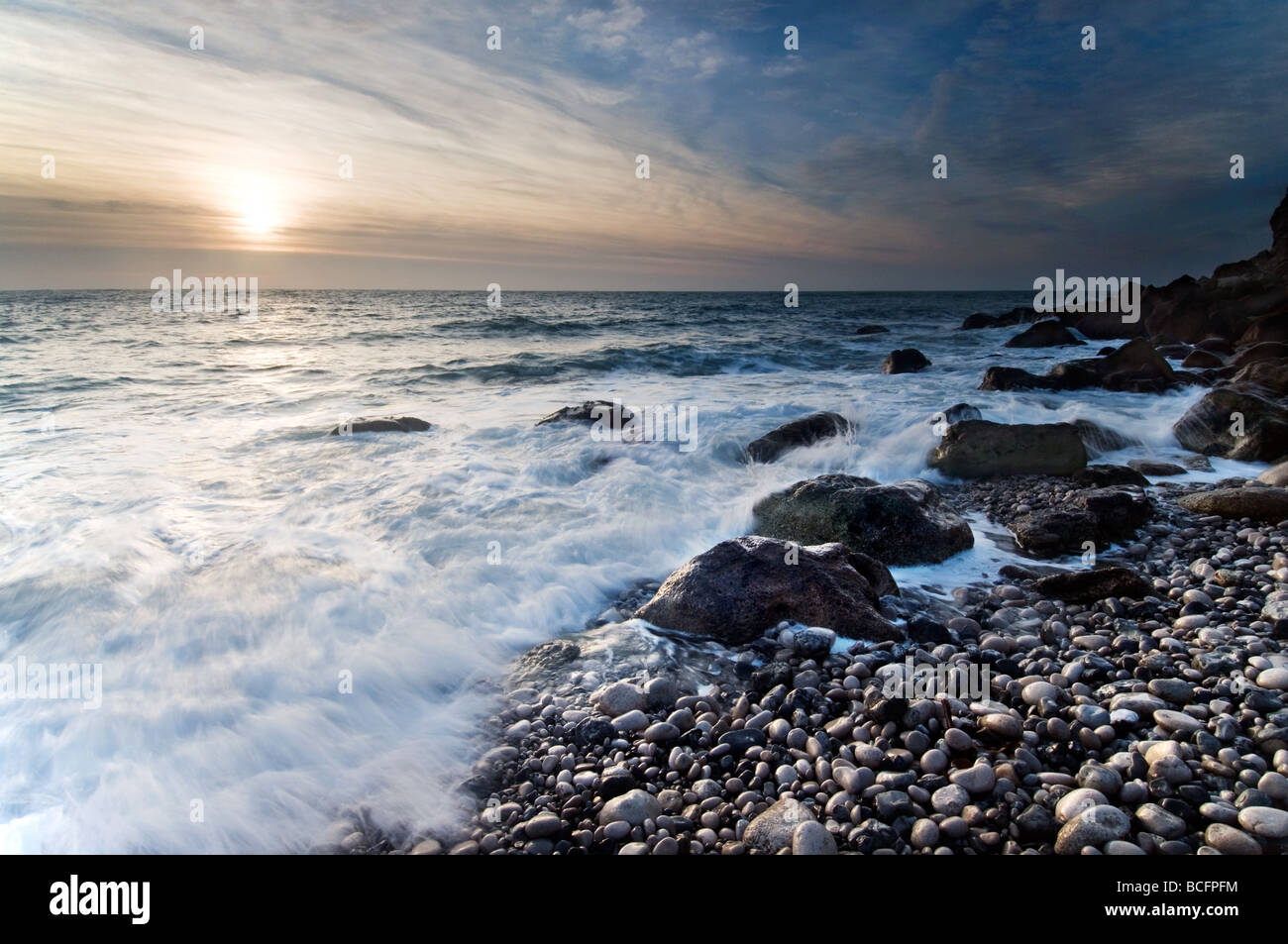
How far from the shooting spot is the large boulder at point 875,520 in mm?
5903

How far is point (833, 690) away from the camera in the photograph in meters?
3.80

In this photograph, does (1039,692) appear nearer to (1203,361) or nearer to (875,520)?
(875,520)

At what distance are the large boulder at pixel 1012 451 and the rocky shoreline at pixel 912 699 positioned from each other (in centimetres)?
173

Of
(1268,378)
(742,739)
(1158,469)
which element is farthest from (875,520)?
(1268,378)

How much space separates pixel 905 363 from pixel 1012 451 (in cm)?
1265

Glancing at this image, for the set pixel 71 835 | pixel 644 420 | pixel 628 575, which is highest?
pixel 644 420

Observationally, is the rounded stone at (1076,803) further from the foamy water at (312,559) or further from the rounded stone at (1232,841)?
the foamy water at (312,559)

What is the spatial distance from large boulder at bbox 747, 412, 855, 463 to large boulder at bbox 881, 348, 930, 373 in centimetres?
1061

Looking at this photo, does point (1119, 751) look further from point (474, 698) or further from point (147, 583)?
point (147, 583)

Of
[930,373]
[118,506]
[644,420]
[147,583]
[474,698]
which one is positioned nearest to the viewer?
[474,698]

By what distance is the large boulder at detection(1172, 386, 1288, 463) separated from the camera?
341 inches

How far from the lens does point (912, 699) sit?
3535 mm

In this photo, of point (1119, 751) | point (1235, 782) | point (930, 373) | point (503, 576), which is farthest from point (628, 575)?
point (930, 373)
